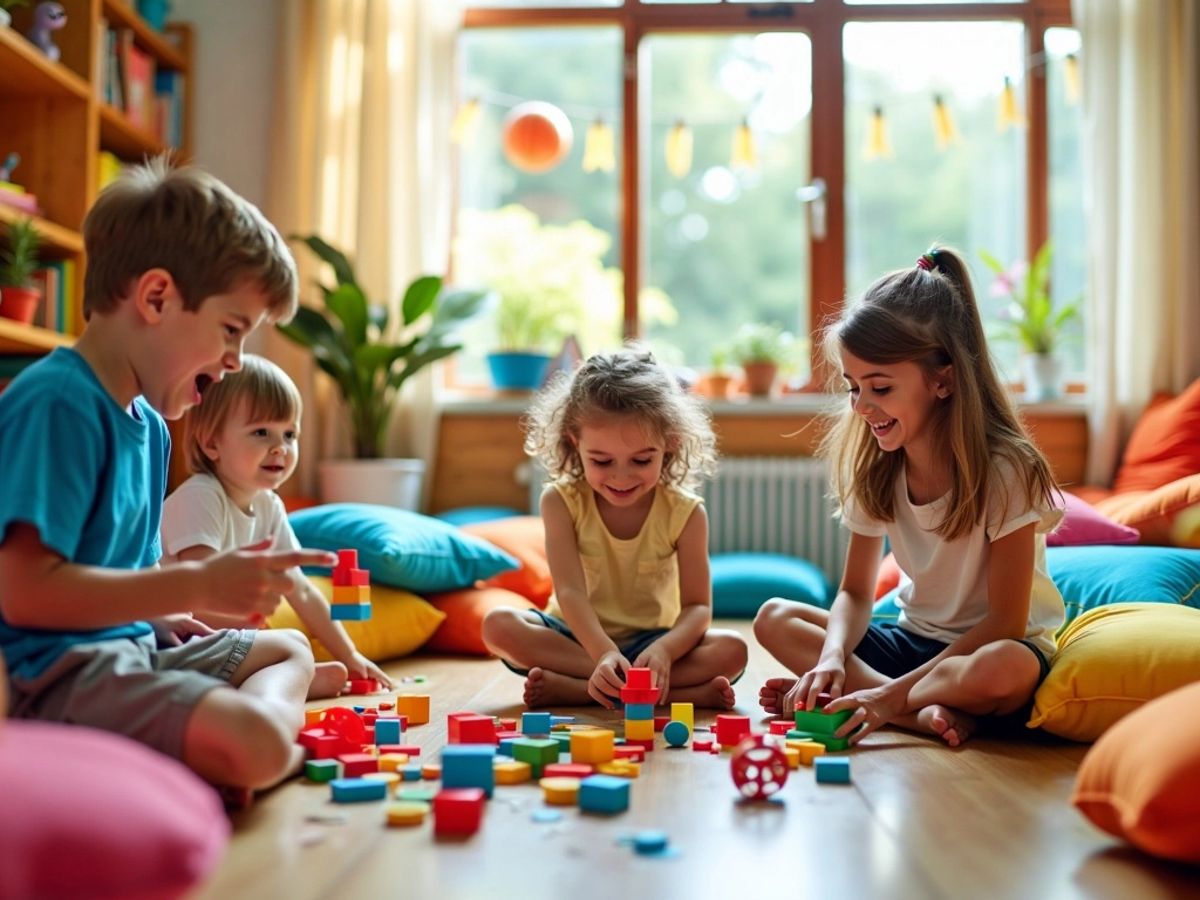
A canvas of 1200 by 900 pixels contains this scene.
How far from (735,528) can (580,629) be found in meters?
2.16

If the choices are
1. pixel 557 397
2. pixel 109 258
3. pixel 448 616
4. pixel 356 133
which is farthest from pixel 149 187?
pixel 356 133

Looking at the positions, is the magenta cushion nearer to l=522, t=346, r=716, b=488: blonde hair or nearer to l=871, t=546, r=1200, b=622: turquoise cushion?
l=871, t=546, r=1200, b=622: turquoise cushion

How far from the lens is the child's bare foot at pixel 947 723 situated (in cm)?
188

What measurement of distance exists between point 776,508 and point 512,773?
2843 mm

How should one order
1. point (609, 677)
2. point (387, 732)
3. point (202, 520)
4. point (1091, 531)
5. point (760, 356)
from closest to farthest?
point (387, 732), point (609, 677), point (202, 520), point (1091, 531), point (760, 356)

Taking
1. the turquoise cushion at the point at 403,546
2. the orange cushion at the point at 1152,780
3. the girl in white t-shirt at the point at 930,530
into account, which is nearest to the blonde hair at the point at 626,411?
the girl in white t-shirt at the point at 930,530

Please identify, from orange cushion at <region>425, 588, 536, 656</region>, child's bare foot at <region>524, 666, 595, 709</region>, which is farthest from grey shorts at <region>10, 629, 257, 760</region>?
orange cushion at <region>425, 588, 536, 656</region>

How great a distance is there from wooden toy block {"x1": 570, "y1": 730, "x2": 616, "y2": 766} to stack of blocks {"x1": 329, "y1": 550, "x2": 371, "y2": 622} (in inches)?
20.7

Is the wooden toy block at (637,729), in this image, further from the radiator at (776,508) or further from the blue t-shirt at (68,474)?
the radiator at (776,508)

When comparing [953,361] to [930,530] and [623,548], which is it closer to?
[930,530]

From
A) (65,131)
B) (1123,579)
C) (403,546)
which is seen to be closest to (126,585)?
(403,546)

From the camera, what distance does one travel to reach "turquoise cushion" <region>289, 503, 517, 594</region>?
297 centimetres

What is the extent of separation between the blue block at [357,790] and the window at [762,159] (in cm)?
317

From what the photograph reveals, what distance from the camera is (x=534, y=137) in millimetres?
4285
